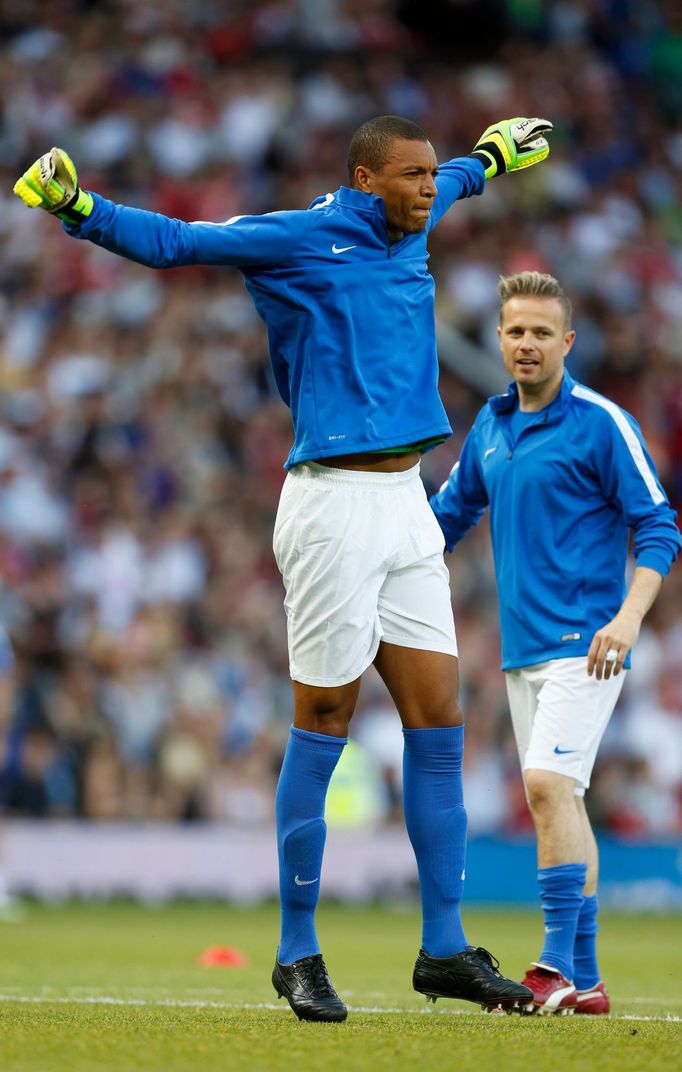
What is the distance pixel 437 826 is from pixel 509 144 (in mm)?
2220

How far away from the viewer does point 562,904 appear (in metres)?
5.48

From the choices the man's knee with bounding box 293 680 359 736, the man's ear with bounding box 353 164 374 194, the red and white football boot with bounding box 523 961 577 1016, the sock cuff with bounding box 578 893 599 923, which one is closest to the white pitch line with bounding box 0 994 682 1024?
the red and white football boot with bounding box 523 961 577 1016

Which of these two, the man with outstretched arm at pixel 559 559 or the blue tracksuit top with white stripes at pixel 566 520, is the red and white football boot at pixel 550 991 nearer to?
the man with outstretched arm at pixel 559 559

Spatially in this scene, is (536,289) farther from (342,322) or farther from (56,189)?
(56,189)

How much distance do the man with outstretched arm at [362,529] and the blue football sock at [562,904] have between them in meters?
0.48

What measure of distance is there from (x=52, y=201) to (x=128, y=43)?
482 inches

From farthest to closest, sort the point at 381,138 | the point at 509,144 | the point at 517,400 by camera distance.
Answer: the point at 517,400
the point at 509,144
the point at 381,138

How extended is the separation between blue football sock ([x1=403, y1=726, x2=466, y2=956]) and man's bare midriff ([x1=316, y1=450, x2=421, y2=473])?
0.75 m

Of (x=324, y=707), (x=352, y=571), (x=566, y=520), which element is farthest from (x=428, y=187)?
(x=324, y=707)

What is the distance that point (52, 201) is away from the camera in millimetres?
4305

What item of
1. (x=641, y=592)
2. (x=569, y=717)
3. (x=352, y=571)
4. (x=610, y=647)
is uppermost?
(x=352, y=571)

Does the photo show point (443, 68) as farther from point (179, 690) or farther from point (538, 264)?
point (179, 690)

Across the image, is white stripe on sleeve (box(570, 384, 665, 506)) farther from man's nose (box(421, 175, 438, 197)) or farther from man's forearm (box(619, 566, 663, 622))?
man's nose (box(421, 175, 438, 197))

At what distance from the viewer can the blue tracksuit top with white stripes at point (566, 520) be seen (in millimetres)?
5656
